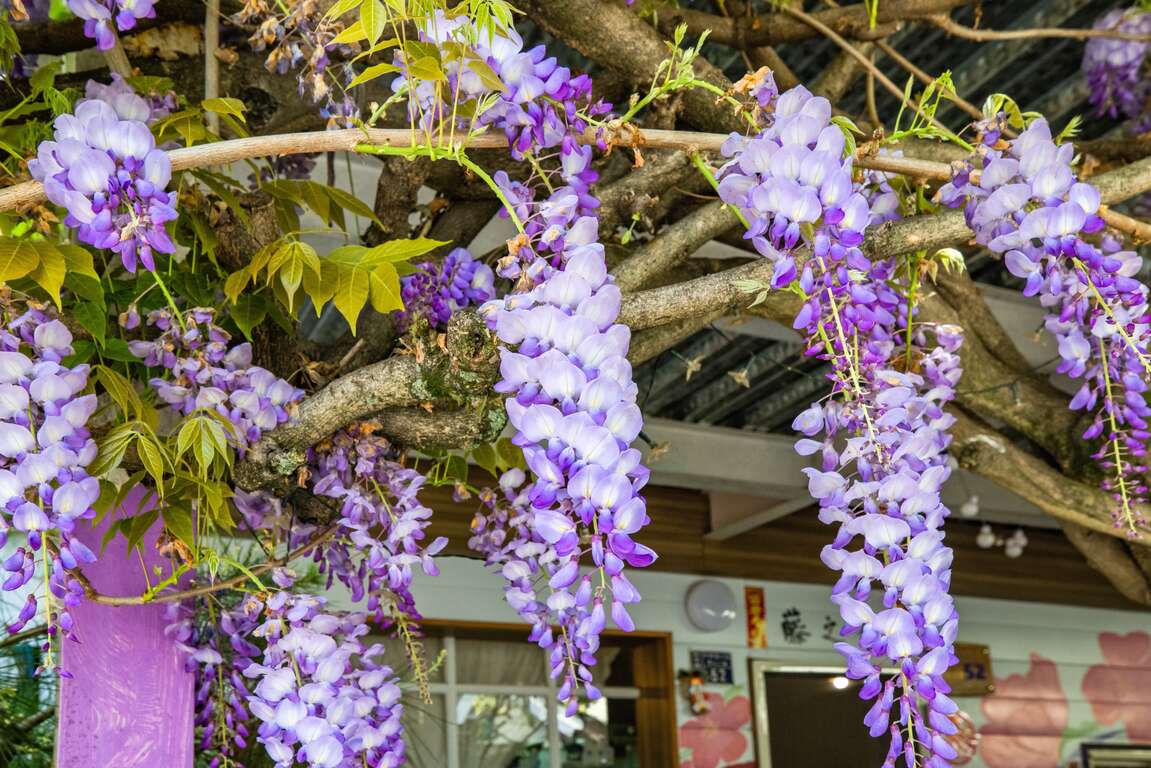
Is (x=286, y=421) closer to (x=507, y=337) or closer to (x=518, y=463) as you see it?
(x=518, y=463)

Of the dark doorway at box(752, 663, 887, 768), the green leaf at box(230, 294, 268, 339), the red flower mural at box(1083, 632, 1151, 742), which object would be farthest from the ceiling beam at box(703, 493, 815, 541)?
the green leaf at box(230, 294, 268, 339)

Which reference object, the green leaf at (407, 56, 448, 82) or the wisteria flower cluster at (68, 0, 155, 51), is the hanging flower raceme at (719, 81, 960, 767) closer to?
the green leaf at (407, 56, 448, 82)

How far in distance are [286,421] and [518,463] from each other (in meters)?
0.41

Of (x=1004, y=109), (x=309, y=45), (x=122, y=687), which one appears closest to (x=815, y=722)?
(x=122, y=687)

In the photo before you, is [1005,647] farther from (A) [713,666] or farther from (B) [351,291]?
(B) [351,291]

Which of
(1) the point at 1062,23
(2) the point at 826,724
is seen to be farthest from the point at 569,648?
(2) the point at 826,724

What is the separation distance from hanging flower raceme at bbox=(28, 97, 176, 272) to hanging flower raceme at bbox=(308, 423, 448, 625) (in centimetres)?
46

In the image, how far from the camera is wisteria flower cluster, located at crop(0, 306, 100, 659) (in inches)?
48.1

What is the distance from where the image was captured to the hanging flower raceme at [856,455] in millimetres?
1167

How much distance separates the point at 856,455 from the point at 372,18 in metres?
0.65

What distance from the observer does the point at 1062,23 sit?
3.36 m

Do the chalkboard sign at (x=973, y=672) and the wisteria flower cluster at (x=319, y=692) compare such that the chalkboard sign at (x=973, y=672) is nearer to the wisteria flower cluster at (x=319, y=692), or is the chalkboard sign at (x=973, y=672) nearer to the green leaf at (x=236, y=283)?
the wisteria flower cluster at (x=319, y=692)

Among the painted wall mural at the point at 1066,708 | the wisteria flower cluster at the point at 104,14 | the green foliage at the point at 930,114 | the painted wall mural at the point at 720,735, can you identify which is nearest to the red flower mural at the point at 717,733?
the painted wall mural at the point at 720,735

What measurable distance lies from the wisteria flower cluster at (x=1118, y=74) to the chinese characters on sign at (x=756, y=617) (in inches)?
130
